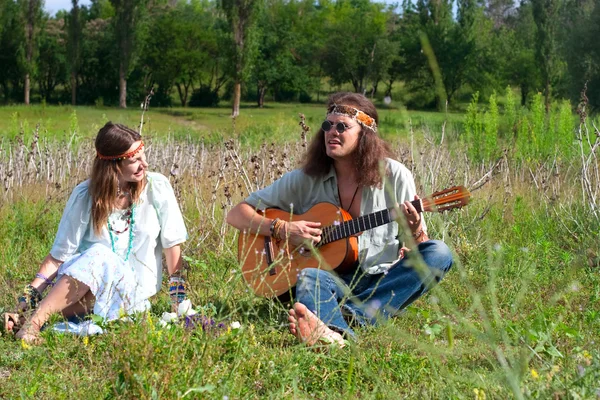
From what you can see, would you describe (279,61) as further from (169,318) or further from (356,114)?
(169,318)

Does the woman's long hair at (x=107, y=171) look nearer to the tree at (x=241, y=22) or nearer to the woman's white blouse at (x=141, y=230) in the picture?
the woman's white blouse at (x=141, y=230)

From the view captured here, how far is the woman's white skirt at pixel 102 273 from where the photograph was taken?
3.53 m

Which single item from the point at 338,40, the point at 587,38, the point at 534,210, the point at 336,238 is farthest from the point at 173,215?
the point at 338,40

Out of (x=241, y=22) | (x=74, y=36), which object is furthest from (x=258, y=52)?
(x=74, y=36)

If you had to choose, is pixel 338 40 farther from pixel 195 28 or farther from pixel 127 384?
pixel 127 384

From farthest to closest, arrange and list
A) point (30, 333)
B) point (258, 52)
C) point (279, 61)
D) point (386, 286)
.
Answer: point (279, 61)
point (258, 52)
point (386, 286)
point (30, 333)

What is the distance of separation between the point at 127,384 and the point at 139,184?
5.17 ft

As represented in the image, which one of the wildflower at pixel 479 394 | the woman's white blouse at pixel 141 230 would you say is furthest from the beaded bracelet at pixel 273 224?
the wildflower at pixel 479 394

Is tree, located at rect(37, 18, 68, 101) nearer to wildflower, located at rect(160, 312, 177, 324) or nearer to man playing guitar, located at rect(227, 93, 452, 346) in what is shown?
man playing guitar, located at rect(227, 93, 452, 346)

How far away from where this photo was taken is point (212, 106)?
5025 cm

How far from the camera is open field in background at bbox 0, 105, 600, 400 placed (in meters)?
2.41

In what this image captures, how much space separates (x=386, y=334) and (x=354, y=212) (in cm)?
71

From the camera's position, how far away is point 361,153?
12.6ft

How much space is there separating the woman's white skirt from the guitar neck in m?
0.91
